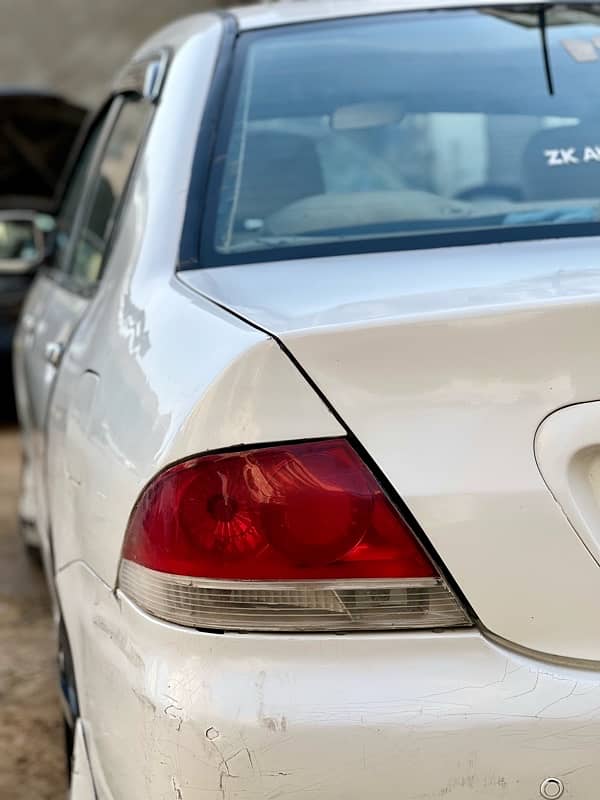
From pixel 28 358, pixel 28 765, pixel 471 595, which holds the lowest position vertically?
pixel 28 765

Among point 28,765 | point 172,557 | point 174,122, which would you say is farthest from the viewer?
point 28,765

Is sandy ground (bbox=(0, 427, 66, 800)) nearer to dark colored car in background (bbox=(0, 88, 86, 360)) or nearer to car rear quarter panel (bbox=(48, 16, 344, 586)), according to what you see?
car rear quarter panel (bbox=(48, 16, 344, 586))

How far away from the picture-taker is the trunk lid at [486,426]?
139cm

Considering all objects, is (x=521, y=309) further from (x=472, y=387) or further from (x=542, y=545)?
(x=542, y=545)

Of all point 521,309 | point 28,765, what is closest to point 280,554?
point 521,309

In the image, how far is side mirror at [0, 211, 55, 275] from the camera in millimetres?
3836

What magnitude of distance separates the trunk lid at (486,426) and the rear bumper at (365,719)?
68 millimetres

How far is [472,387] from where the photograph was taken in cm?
141

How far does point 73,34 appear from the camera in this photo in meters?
13.0

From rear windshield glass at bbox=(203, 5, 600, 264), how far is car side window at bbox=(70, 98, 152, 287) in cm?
35

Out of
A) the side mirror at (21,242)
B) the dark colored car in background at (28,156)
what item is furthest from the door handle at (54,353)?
the dark colored car in background at (28,156)

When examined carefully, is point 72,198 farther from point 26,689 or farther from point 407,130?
point 407,130

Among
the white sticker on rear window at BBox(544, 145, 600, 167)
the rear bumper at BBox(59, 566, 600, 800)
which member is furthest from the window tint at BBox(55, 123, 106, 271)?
the rear bumper at BBox(59, 566, 600, 800)

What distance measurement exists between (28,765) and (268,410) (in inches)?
70.0
